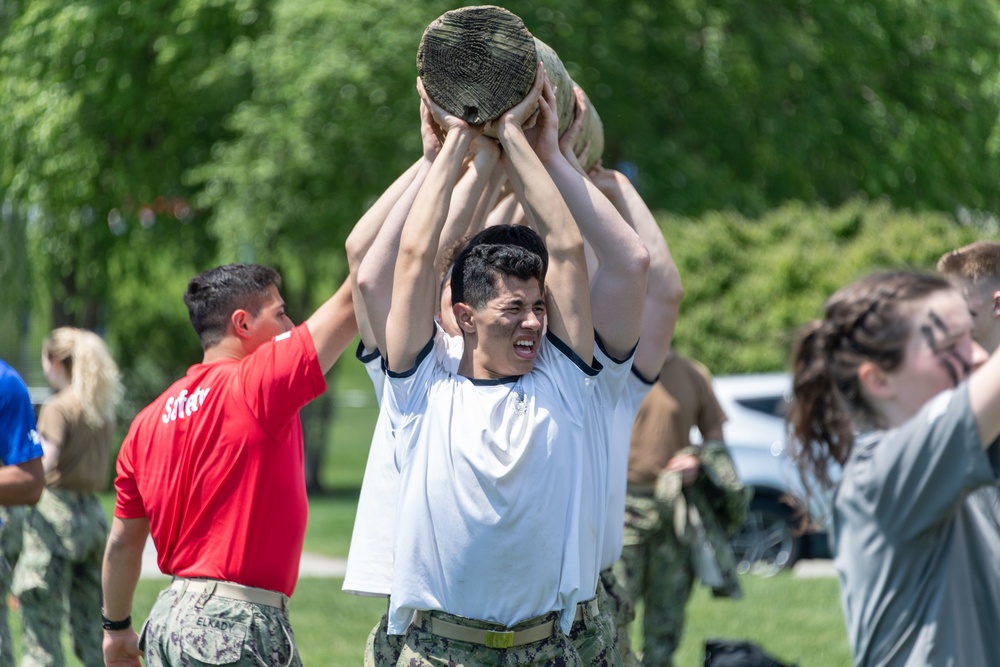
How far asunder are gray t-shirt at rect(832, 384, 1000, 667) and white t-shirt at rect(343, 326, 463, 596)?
51.6 inches

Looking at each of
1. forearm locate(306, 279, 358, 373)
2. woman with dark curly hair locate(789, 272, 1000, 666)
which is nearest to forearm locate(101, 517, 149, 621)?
forearm locate(306, 279, 358, 373)

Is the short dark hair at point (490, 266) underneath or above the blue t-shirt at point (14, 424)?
above

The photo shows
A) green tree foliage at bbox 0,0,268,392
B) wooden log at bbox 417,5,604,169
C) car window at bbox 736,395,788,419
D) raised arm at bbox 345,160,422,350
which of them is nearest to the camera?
wooden log at bbox 417,5,604,169

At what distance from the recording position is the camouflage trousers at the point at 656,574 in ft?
21.4

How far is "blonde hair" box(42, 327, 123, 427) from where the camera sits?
7285mm

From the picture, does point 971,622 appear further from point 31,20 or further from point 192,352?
point 192,352

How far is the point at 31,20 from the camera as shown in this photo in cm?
1602

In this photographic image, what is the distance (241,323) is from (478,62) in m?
1.37

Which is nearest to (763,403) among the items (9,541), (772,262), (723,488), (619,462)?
(772,262)

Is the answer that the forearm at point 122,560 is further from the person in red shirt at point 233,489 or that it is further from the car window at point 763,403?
the car window at point 763,403

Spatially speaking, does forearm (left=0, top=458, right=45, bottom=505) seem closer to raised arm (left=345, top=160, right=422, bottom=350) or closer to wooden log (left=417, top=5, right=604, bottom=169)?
raised arm (left=345, top=160, right=422, bottom=350)

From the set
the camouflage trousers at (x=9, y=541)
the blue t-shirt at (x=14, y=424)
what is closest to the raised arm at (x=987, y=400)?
the blue t-shirt at (x=14, y=424)

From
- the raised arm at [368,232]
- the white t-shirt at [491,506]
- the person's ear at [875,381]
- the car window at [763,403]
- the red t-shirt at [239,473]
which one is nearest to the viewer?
the person's ear at [875,381]

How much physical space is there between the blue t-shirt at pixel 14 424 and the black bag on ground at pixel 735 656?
9.80 feet
